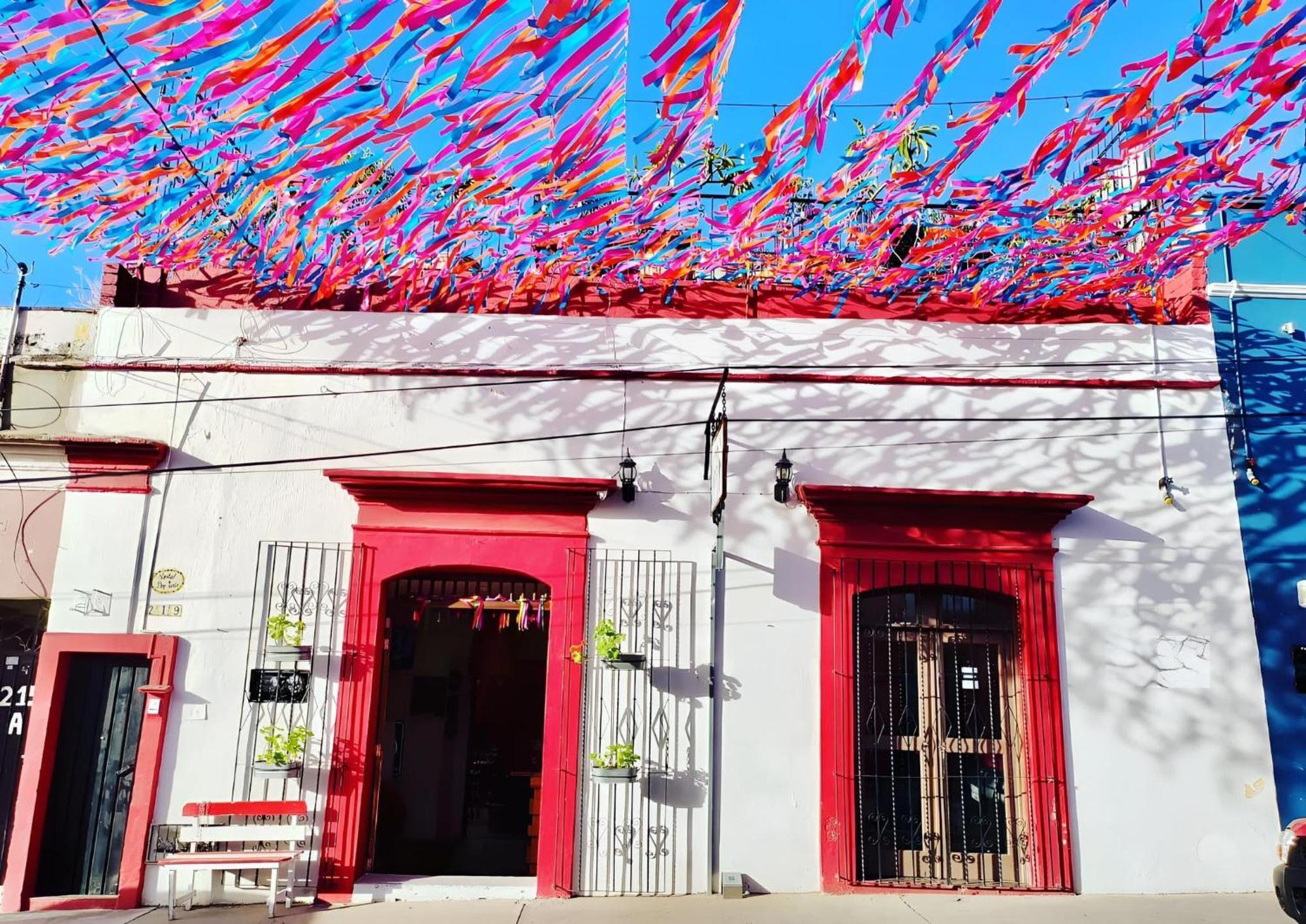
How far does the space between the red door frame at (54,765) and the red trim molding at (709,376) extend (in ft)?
7.51

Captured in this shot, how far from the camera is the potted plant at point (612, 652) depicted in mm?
7527

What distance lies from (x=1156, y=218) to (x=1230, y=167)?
2.82ft

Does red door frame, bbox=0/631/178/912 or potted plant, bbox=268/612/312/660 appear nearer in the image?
red door frame, bbox=0/631/178/912

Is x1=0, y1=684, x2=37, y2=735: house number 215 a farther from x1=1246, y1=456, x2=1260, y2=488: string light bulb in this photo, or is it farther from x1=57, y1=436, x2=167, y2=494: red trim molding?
x1=1246, y1=456, x2=1260, y2=488: string light bulb

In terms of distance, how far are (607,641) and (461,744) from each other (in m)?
3.40

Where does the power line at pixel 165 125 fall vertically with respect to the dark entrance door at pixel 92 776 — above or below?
above

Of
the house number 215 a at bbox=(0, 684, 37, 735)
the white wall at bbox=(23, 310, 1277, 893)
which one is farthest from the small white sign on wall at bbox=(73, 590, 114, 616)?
the house number 215 a at bbox=(0, 684, 37, 735)

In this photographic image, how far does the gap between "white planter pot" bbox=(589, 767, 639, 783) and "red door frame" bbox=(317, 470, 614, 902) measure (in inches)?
11.1

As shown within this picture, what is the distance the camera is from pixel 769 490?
26.5 feet

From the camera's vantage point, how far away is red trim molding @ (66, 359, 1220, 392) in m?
8.27

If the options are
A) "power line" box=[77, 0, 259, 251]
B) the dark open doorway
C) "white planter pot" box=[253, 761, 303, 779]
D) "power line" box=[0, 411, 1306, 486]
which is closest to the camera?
"power line" box=[77, 0, 259, 251]

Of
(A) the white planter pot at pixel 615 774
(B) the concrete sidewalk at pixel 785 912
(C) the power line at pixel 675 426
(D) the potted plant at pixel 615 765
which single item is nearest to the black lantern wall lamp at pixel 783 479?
(C) the power line at pixel 675 426

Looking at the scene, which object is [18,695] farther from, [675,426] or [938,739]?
[938,739]

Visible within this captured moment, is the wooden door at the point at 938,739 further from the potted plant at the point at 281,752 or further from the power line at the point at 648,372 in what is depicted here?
the potted plant at the point at 281,752
